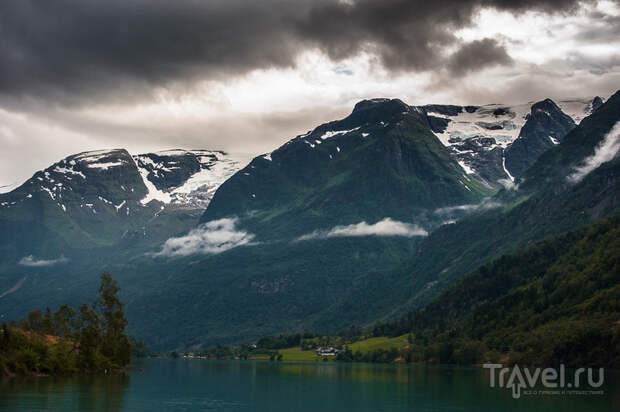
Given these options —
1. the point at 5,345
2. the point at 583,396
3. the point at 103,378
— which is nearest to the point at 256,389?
the point at 103,378

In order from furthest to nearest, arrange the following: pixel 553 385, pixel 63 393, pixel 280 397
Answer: pixel 553 385 → pixel 280 397 → pixel 63 393

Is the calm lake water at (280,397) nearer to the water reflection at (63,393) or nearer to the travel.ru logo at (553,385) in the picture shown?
the water reflection at (63,393)

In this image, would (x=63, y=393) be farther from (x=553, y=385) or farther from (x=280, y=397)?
(x=553, y=385)

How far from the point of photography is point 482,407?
133625mm

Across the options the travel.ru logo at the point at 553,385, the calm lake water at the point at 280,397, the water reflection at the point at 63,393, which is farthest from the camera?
the travel.ru logo at the point at 553,385

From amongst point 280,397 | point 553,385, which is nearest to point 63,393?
point 280,397

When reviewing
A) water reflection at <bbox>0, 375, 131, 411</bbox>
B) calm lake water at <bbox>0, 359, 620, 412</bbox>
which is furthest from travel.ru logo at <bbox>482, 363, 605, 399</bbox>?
water reflection at <bbox>0, 375, 131, 411</bbox>

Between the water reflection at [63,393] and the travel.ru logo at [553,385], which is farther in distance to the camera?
the travel.ru logo at [553,385]

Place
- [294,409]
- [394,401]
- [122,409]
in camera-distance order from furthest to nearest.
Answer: [394,401]
[294,409]
[122,409]

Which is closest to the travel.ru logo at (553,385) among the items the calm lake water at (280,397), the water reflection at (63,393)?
the calm lake water at (280,397)

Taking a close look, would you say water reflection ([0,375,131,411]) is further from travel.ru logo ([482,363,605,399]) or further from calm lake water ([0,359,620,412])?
travel.ru logo ([482,363,605,399])

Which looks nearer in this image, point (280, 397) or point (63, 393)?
point (63, 393)

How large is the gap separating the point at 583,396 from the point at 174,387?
90.4 m

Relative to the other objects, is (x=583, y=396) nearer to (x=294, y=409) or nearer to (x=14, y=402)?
(x=294, y=409)
